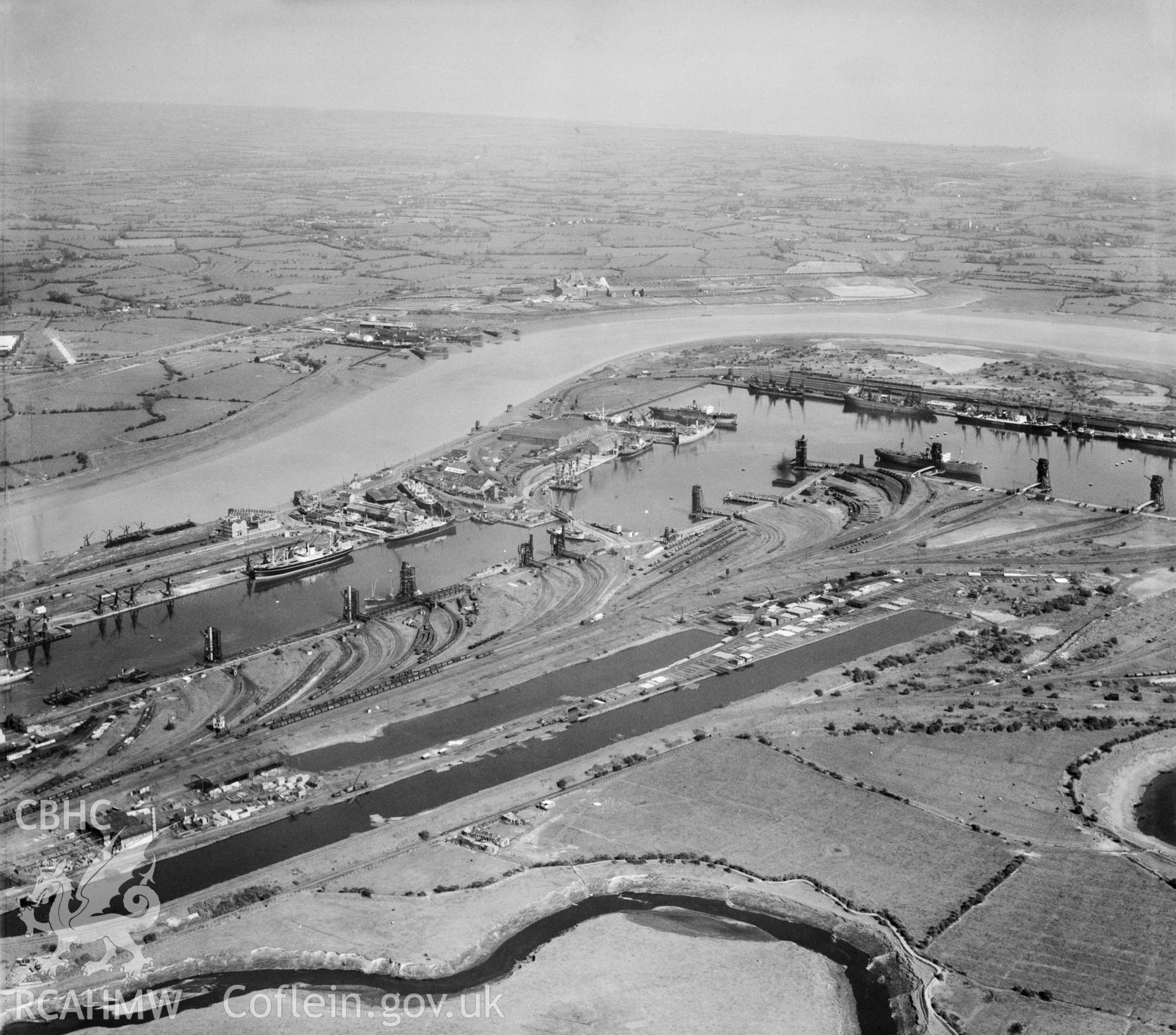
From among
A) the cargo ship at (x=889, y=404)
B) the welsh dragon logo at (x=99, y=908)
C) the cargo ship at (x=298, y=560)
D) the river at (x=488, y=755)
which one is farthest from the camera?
the cargo ship at (x=889, y=404)

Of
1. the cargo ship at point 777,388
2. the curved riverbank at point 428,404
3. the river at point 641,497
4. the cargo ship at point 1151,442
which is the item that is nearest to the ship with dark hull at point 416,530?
the river at point 641,497

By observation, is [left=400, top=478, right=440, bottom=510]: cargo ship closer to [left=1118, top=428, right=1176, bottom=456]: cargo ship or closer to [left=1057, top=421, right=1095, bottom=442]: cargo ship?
[left=1057, top=421, right=1095, bottom=442]: cargo ship

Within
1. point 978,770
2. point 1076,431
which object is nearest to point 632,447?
point 1076,431

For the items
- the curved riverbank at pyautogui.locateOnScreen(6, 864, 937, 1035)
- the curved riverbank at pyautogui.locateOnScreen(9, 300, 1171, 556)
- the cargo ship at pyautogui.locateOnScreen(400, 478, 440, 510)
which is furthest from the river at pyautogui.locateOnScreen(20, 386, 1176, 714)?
the curved riverbank at pyautogui.locateOnScreen(6, 864, 937, 1035)

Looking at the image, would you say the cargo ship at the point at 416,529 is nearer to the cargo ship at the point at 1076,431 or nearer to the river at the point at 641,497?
the river at the point at 641,497

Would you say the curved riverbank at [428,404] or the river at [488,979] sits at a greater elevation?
the curved riverbank at [428,404]

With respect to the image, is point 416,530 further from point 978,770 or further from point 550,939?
point 550,939
